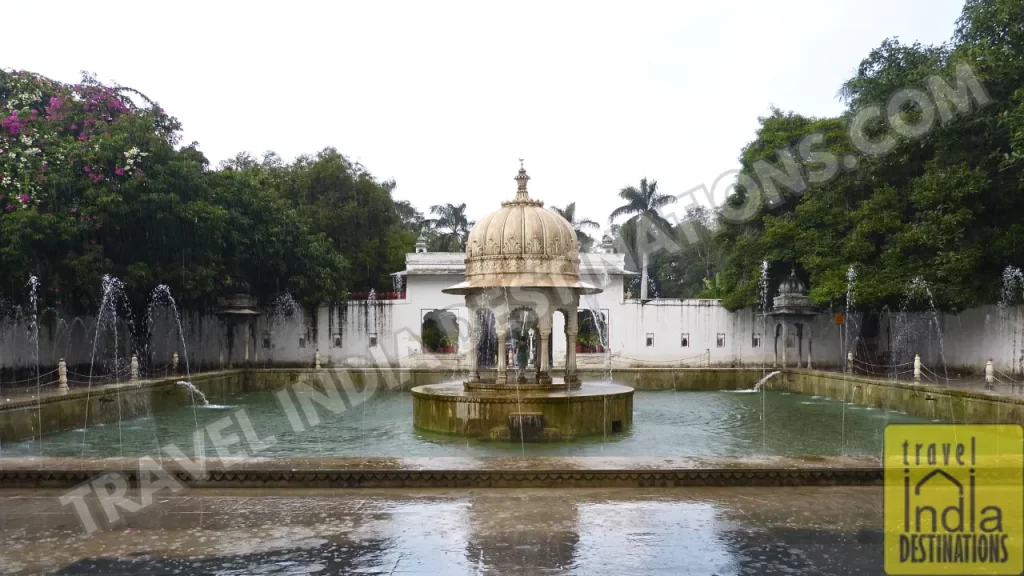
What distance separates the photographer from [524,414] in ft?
42.4

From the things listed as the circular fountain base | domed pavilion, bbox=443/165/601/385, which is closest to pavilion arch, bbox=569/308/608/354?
domed pavilion, bbox=443/165/601/385

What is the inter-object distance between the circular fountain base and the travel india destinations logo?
5589mm

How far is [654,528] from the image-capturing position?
21.9 feet

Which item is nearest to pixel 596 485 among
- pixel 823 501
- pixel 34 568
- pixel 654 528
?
pixel 654 528

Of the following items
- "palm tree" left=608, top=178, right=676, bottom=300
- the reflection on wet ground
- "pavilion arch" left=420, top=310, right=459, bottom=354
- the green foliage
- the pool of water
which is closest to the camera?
the reflection on wet ground

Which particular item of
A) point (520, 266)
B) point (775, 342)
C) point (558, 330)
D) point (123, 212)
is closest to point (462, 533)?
point (520, 266)

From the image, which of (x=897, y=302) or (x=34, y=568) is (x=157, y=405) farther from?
(x=897, y=302)

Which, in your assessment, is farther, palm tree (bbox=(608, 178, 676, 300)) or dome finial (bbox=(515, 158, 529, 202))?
palm tree (bbox=(608, 178, 676, 300))

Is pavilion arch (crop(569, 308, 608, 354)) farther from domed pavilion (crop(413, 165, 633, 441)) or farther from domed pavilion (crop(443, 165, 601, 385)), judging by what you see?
domed pavilion (crop(443, 165, 601, 385))

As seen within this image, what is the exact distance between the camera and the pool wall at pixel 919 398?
45.8 feet

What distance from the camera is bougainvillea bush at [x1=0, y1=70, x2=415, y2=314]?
58.0 feet

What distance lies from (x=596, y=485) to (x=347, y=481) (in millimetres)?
2609

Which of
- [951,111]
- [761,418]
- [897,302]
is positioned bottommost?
[761,418]

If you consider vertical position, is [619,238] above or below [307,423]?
above
